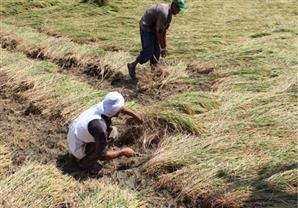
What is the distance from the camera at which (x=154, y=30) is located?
6.70 metres

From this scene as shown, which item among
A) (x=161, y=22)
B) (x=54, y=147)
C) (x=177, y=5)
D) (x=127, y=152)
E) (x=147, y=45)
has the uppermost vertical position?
(x=177, y=5)

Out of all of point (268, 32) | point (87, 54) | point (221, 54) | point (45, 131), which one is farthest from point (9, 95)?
point (268, 32)

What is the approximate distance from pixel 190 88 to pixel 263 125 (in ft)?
5.43

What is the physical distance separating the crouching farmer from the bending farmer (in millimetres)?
2041

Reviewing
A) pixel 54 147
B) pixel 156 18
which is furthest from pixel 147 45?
pixel 54 147

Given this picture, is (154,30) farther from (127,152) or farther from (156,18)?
(127,152)

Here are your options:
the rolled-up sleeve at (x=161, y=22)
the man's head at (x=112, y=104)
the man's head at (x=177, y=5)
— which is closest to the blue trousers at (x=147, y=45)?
the rolled-up sleeve at (x=161, y=22)

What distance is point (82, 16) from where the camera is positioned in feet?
36.1

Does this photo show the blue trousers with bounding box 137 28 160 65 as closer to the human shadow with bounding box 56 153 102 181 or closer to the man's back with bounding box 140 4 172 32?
the man's back with bounding box 140 4 172 32

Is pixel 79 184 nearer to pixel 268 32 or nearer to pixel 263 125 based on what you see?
pixel 263 125

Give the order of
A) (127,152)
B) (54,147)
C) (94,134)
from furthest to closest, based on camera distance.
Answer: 1. (54,147)
2. (127,152)
3. (94,134)

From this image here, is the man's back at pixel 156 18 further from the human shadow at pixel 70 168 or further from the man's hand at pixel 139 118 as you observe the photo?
the human shadow at pixel 70 168

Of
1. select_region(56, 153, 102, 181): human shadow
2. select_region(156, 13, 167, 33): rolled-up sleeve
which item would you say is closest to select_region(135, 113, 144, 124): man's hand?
select_region(56, 153, 102, 181): human shadow

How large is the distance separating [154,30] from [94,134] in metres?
2.67
